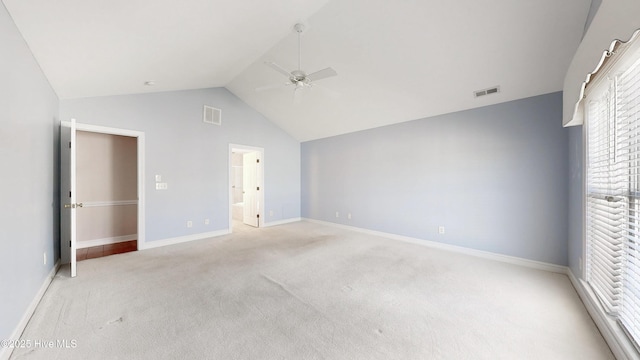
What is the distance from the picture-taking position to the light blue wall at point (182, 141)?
3877mm

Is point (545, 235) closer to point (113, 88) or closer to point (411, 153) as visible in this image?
point (411, 153)

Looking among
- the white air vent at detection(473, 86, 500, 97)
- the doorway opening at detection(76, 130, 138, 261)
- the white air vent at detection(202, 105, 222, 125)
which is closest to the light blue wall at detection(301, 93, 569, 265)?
the white air vent at detection(473, 86, 500, 97)

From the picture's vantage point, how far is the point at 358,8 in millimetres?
2678

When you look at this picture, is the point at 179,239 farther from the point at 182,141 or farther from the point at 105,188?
the point at 182,141

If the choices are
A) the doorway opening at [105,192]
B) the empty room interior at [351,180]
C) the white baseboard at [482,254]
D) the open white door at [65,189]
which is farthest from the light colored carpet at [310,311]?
the doorway opening at [105,192]

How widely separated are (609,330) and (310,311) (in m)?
2.28

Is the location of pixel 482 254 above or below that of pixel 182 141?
below

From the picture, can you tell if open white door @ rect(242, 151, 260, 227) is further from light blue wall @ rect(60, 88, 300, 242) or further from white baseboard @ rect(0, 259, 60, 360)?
white baseboard @ rect(0, 259, 60, 360)

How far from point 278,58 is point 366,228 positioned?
387 cm

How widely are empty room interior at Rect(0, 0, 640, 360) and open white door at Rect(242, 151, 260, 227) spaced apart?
1.74 feet

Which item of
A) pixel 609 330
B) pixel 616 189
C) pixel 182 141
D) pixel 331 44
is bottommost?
pixel 609 330

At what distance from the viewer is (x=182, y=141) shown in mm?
4578

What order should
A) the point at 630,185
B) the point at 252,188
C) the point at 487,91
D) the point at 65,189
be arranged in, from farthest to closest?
the point at 252,188 < the point at 487,91 < the point at 65,189 < the point at 630,185

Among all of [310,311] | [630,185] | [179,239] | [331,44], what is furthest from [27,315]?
[630,185]
